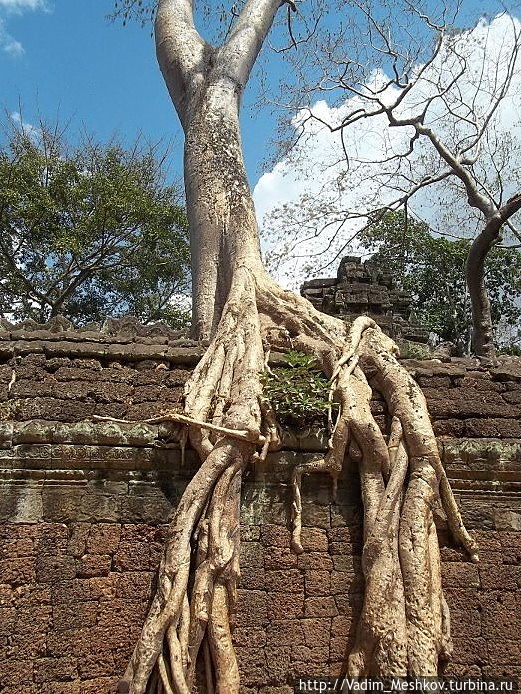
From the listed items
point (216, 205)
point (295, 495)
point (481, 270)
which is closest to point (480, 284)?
point (481, 270)

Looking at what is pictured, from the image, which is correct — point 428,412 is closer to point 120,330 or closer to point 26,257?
point 120,330

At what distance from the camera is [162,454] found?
349cm

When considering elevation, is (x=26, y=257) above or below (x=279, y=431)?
above

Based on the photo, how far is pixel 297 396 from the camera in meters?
3.64

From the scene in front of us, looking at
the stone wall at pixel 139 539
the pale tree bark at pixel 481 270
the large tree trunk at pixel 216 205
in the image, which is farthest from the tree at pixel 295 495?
the pale tree bark at pixel 481 270

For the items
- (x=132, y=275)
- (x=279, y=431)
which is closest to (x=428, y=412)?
(x=279, y=431)

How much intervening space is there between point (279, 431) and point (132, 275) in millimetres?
11018

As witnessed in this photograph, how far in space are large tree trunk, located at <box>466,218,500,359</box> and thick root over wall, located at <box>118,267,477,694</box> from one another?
4.61 meters

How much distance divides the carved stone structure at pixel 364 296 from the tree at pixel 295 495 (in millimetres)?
2380

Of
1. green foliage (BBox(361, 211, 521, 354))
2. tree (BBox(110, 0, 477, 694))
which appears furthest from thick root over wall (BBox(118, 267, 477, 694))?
green foliage (BBox(361, 211, 521, 354))

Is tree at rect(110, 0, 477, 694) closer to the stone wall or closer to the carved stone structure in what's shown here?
the stone wall

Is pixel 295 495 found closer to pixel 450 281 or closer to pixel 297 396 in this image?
pixel 297 396

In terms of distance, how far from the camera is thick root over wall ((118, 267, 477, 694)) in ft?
10.1

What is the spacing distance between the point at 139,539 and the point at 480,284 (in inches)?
248
